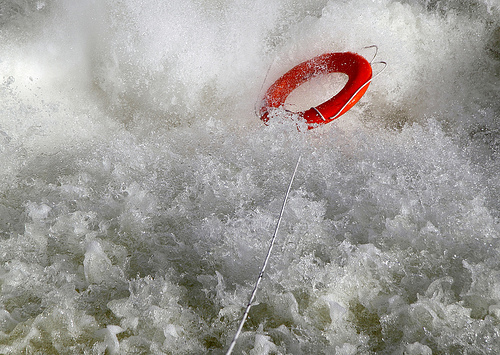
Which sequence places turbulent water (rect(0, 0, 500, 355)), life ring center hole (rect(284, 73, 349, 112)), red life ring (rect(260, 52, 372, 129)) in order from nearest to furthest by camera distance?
turbulent water (rect(0, 0, 500, 355)), red life ring (rect(260, 52, 372, 129)), life ring center hole (rect(284, 73, 349, 112))

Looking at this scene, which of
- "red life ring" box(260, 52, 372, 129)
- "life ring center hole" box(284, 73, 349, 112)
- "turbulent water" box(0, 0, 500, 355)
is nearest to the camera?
"turbulent water" box(0, 0, 500, 355)

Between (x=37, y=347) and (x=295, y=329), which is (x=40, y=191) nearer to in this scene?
(x=37, y=347)

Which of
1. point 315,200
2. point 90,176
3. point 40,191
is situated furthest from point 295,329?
point 40,191

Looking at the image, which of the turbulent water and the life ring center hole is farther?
the life ring center hole

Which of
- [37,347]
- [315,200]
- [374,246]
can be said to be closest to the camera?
[37,347]

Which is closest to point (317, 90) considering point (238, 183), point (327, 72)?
point (327, 72)

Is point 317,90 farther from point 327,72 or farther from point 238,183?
point 238,183
